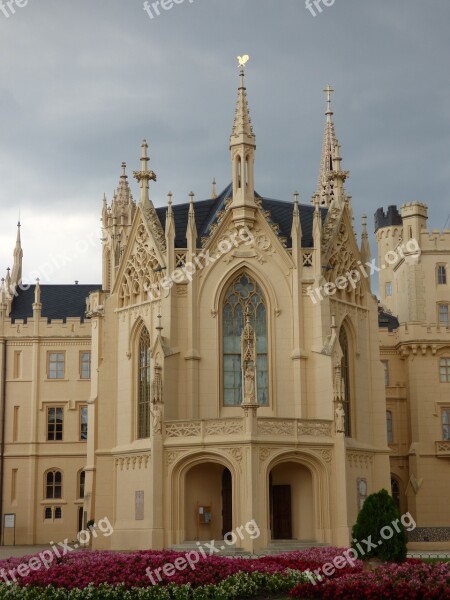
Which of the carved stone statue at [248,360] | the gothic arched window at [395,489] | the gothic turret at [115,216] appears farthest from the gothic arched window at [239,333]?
the gothic arched window at [395,489]

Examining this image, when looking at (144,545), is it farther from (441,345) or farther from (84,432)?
(441,345)

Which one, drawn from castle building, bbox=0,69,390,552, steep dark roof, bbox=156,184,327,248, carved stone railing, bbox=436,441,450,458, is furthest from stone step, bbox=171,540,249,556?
carved stone railing, bbox=436,441,450,458

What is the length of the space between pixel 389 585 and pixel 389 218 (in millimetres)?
55056

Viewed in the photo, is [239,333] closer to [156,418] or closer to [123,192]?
[156,418]

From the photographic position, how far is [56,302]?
208 feet

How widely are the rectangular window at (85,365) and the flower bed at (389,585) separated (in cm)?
3609

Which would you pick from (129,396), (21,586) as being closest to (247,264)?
(129,396)

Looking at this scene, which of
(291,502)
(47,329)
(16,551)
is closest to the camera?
(291,502)

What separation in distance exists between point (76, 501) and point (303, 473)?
20159mm

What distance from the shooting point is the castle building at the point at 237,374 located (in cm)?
3900

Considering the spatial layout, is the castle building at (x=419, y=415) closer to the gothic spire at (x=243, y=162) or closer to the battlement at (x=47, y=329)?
the gothic spire at (x=243, y=162)

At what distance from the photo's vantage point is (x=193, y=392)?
41469 millimetres

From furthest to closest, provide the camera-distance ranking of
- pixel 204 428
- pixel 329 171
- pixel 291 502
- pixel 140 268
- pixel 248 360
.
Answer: pixel 329 171, pixel 140 268, pixel 291 502, pixel 248 360, pixel 204 428

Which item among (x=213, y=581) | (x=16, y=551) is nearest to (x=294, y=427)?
(x=213, y=581)
